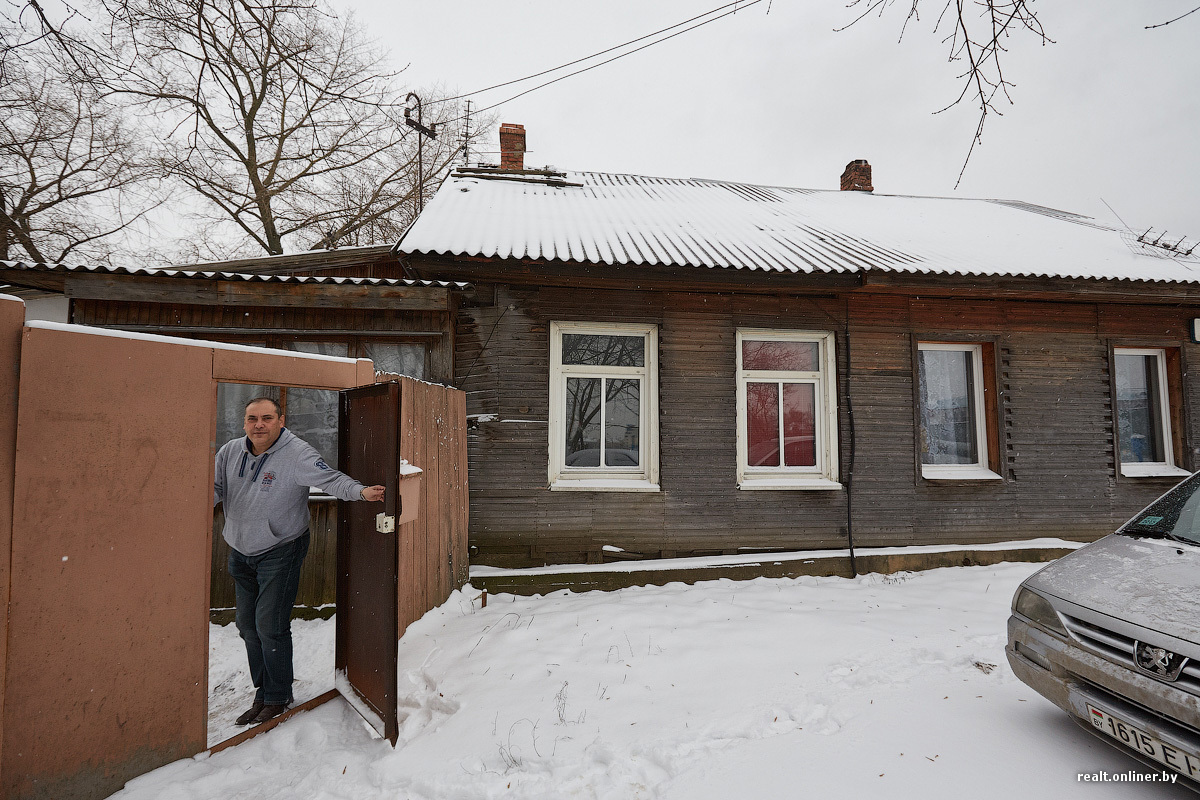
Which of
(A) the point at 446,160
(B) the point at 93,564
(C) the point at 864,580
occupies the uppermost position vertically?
(A) the point at 446,160

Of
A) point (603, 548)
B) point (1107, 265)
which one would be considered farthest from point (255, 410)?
point (1107, 265)

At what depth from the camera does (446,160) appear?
16.7 metres

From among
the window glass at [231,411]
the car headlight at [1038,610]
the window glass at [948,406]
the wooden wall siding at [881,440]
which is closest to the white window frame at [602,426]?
the wooden wall siding at [881,440]

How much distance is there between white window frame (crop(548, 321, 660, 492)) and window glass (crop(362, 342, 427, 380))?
1349 millimetres

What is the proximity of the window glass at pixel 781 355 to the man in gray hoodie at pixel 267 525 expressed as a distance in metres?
4.53

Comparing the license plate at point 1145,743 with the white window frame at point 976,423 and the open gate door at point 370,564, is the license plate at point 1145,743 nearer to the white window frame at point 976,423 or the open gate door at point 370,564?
the open gate door at point 370,564

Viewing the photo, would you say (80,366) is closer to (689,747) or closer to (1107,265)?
(689,747)

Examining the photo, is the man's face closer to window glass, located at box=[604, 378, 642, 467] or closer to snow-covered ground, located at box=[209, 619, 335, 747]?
snow-covered ground, located at box=[209, 619, 335, 747]

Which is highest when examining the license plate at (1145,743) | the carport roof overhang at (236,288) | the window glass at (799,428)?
the carport roof overhang at (236,288)

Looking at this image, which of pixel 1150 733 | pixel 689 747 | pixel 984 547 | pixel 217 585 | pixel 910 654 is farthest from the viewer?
pixel 984 547

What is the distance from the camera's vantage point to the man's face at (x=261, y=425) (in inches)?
120

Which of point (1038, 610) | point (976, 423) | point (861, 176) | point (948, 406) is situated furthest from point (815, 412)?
point (861, 176)

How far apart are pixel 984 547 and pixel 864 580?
5.49 feet

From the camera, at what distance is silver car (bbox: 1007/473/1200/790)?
6.93 ft
